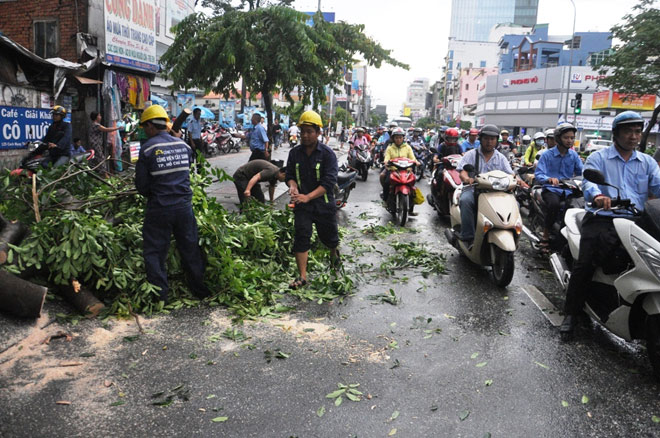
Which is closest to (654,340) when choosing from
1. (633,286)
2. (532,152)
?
(633,286)

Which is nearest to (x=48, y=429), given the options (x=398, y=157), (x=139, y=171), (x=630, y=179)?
(x=139, y=171)

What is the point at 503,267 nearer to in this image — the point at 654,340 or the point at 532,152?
the point at 654,340

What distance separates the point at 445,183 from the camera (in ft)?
32.4

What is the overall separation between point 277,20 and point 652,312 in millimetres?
11587

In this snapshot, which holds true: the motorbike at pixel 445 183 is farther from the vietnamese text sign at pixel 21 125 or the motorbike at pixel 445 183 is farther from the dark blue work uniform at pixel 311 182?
the vietnamese text sign at pixel 21 125

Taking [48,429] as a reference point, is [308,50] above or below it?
above

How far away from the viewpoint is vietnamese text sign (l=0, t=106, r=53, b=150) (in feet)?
36.8

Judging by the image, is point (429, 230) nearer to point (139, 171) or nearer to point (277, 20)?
point (139, 171)

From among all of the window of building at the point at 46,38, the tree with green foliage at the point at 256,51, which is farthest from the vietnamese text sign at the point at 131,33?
the tree with green foliage at the point at 256,51

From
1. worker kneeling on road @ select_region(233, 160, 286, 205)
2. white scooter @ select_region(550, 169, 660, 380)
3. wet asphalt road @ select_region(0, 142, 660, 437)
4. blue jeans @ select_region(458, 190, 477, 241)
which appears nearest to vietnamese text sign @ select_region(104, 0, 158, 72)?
worker kneeling on road @ select_region(233, 160, 286, 205)

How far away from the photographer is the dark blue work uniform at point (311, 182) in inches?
229

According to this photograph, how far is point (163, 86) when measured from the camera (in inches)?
1153

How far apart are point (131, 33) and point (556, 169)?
1352 cm

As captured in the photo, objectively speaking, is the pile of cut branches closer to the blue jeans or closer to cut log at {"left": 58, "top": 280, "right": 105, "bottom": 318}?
cut log at {"left": 58, "top": 280, "right": 105, "bottom": 318}
